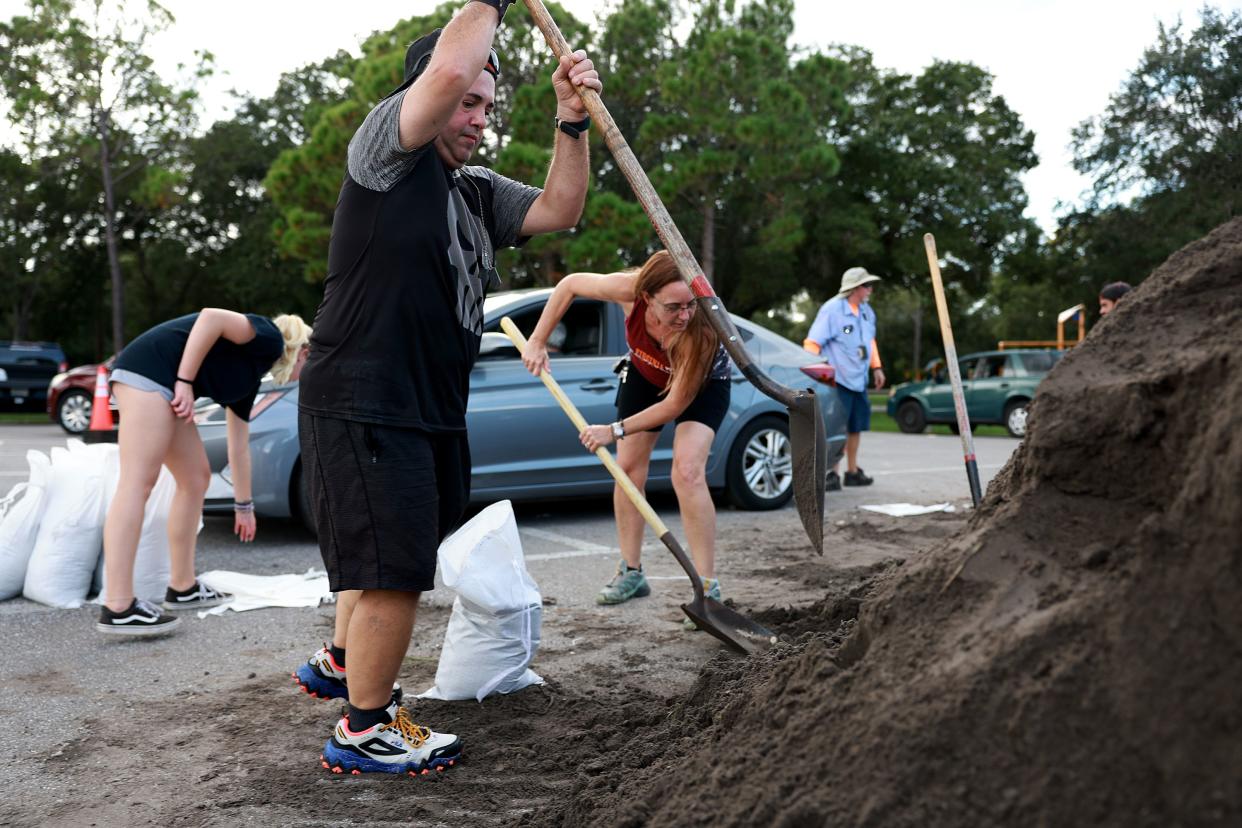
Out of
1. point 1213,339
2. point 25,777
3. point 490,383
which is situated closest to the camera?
point 1213,339

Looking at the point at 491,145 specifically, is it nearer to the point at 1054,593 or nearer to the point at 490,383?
the point at 490,383

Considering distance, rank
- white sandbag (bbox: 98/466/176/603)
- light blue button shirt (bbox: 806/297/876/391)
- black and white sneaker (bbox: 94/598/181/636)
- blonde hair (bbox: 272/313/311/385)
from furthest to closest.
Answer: light blue button shirt (bbox: 806/297/876/391) < blonde hair (bbox: 272/313/311/385) < white sandbag (bbox: 98/466/176/603) < black and white sneaker (bbox: 94/598/181/636)

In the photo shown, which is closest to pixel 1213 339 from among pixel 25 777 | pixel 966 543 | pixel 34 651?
pixel 966 543

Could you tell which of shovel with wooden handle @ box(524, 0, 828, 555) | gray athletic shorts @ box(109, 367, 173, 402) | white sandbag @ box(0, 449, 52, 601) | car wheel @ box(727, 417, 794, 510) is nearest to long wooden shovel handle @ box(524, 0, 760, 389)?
shovel with wooden handle @ box(524, 0, 828, 555)

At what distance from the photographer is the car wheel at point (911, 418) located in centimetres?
2045

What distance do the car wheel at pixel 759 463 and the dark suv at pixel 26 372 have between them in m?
16.3

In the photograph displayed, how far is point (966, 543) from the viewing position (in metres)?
2.32

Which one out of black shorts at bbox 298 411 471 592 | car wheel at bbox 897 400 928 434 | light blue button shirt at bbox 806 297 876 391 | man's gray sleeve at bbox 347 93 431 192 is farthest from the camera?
car wheel at bbox 897 400 928 434

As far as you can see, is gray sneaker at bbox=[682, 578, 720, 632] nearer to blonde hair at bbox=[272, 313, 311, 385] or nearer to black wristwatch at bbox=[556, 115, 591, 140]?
black wristwatch at bbox=[556, 115, 591, 140]

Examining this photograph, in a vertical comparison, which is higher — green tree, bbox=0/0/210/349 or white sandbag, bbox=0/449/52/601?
green tree, bbox=0/0/210/349

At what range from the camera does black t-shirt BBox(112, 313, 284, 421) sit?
4.61 meters

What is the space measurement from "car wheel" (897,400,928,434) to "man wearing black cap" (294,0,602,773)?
18.4m

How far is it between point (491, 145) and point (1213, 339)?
71.7ft

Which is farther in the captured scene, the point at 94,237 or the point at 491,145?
the point at 94,237
